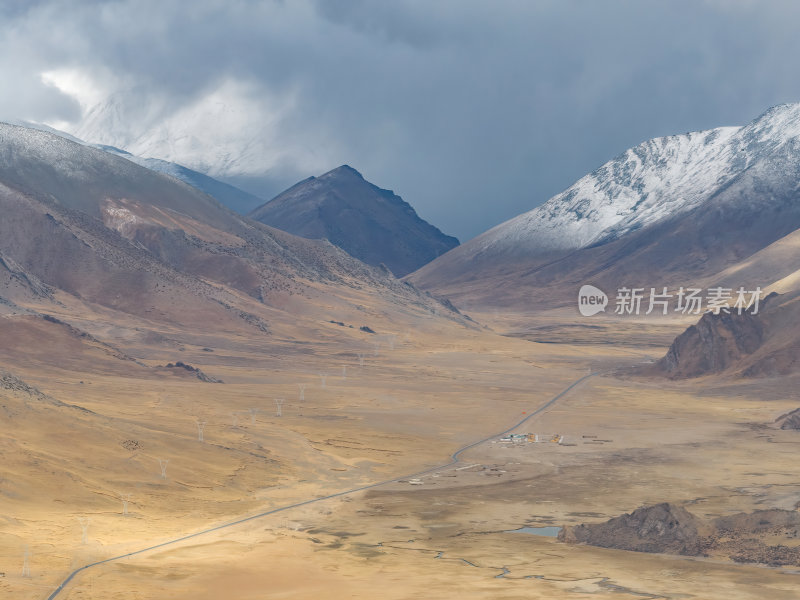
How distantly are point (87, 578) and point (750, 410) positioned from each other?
10405 centimetres

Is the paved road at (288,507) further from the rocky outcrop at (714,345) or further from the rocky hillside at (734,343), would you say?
the rocky outcrop at (714,345)

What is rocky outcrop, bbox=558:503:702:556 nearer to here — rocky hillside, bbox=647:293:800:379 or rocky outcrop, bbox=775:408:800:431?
rocky outcrop, bbox=775:408:800:431

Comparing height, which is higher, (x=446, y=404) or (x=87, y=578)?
(x=446, y=404)

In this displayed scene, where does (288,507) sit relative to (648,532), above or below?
below

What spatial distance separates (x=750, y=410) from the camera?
5551 inches

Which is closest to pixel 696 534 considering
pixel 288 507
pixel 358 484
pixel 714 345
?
pixel 288 507

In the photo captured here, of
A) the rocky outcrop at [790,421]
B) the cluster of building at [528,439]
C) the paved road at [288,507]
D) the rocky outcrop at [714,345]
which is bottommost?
the paved road at [288,507]

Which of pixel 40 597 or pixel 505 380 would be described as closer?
pixel 40 597

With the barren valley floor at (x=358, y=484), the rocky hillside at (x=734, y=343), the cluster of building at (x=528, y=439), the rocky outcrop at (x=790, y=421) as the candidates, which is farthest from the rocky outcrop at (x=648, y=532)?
the rocky hillside at (x=734, y=343)

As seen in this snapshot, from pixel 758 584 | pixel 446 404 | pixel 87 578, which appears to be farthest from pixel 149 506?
pixel 446 404

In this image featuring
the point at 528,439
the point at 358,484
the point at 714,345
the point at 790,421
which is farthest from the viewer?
the point at 714,345

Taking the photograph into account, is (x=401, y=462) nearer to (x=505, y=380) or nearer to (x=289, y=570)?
(x=289, y=570)

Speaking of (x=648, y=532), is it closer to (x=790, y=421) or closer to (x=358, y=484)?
(x=358, y=484)

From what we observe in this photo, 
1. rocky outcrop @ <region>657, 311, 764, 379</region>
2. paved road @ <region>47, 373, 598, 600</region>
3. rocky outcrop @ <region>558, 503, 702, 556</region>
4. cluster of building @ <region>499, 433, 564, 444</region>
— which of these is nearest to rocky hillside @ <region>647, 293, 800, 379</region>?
rocky outcrop @ <region>657, 311, 764, 379</region>
